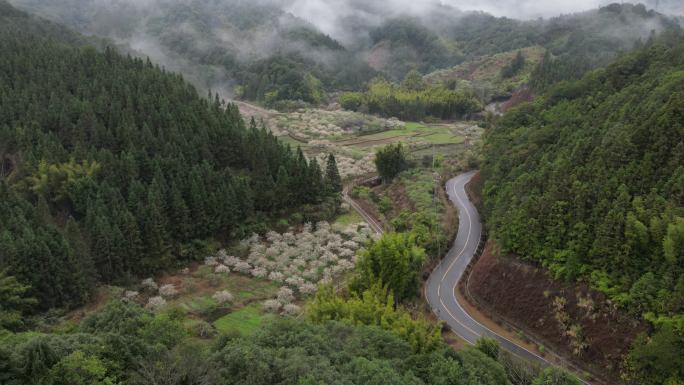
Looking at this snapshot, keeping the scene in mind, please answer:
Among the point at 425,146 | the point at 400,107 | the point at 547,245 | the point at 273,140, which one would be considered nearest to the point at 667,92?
the point at 547,245

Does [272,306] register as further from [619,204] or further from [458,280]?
[619,204]

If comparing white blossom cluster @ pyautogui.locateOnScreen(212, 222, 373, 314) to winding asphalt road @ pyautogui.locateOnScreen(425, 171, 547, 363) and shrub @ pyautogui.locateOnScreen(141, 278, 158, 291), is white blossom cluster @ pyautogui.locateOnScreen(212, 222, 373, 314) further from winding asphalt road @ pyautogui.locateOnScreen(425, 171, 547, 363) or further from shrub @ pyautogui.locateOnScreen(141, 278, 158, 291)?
winding asphalt road @ pyautogui.locateOnScreen(425, 171, 547, 363)

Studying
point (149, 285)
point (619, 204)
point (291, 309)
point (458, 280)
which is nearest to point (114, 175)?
point (149, 285)

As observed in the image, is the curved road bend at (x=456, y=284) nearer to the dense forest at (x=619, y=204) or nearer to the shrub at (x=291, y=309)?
the dense forest at (x=619, y=204)

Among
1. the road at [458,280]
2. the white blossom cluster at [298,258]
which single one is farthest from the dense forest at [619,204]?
the white blossom cluster at [298,258]

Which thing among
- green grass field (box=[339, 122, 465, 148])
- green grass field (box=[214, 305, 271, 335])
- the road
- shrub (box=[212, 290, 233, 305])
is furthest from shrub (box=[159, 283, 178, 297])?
green grass field (box=[339, 122, 465, 148])

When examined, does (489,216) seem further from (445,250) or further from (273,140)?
(273,140)
